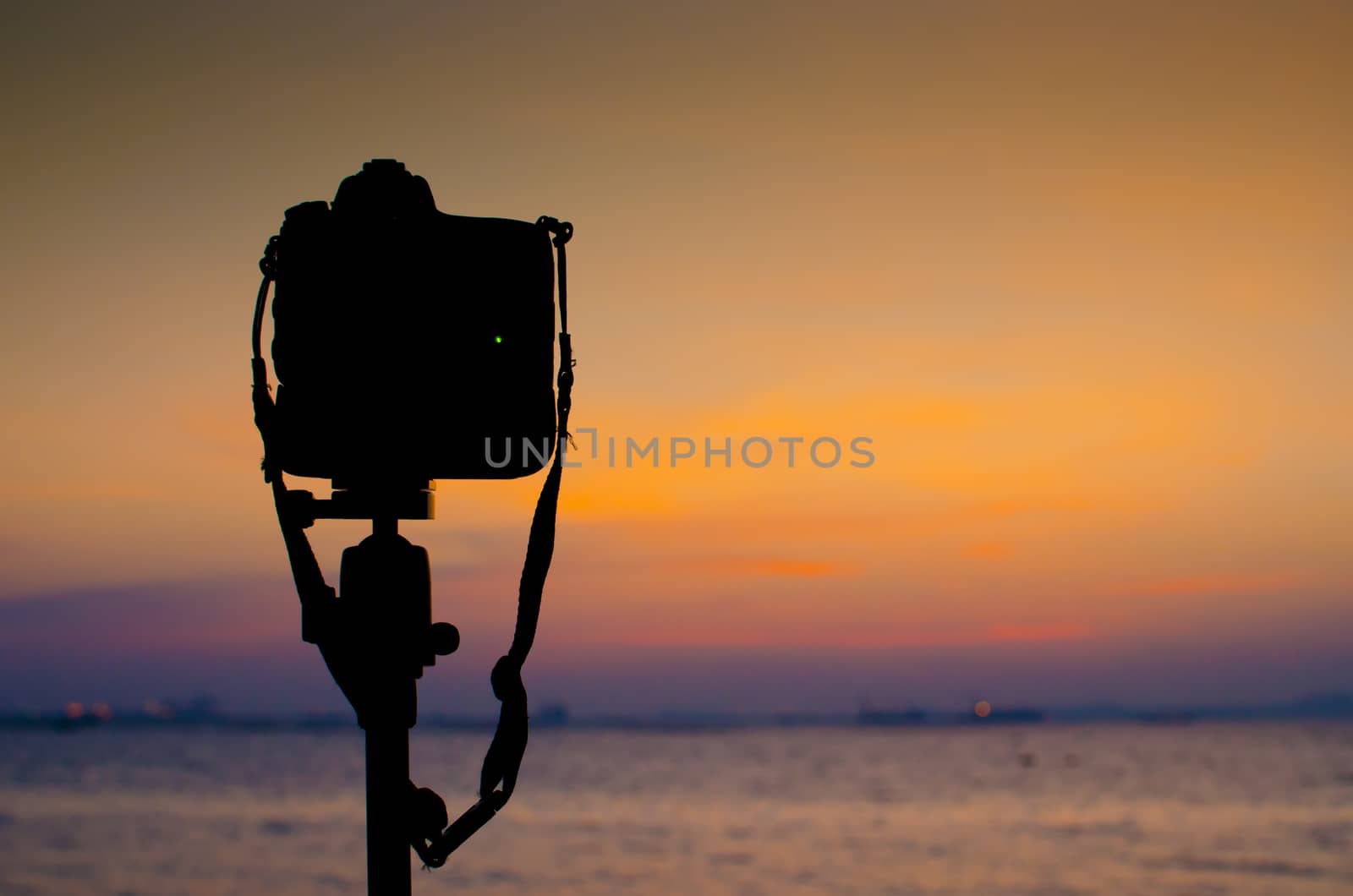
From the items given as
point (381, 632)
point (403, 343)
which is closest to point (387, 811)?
point (381, 632)

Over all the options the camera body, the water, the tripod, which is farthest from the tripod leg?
the water

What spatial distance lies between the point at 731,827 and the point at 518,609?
20020 millimetres

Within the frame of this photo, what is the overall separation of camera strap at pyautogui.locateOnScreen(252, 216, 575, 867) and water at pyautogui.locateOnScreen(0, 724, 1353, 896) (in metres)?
12.6

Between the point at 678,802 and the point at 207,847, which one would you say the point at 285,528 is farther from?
the point at 678,802

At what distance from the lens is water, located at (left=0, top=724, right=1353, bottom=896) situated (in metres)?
14.3

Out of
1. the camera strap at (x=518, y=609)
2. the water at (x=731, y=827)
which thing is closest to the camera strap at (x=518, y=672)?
the camera strap at (x=518, y=609)

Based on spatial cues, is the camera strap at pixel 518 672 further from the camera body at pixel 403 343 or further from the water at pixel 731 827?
the water at pixel 731 827

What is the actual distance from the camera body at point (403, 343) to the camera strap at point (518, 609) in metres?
0.02

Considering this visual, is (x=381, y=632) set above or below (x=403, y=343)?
below

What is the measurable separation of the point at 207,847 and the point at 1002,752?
37749mm

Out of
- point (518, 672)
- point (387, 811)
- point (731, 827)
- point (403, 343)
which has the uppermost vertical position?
point (403, 343)

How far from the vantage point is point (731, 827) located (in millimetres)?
20406

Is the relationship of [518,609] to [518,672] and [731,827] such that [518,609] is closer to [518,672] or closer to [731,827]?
[518,672]

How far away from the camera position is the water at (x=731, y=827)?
14.3 metres
